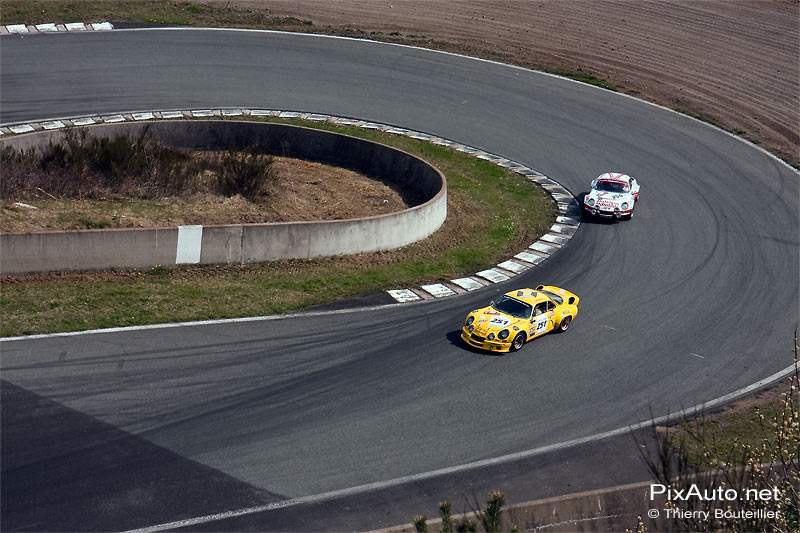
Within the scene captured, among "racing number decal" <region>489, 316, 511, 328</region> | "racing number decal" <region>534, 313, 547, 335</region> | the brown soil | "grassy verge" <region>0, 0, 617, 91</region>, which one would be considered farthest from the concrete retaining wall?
"grassy verge" <region>0, 0, 617, 91</region>

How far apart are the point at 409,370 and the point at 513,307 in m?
3.64

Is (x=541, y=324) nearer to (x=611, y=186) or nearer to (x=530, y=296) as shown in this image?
(x=530, y=296)

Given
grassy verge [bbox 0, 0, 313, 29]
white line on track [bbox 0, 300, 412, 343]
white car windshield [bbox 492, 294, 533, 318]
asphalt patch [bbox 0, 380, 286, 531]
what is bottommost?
asphalt patch [bbox 0, 380, 286, 531]

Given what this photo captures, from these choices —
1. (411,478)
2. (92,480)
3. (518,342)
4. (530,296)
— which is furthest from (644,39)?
(92,480)

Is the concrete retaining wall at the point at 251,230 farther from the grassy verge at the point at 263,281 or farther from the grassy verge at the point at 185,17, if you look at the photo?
the grassy verge at the point at 185,17

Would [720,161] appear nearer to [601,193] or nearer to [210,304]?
[601,193]

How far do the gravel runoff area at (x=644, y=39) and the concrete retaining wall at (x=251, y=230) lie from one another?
16964mm

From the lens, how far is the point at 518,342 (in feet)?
75.3

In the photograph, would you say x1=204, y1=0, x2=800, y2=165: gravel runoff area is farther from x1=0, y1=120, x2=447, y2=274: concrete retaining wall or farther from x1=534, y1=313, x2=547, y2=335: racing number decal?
x1=534, y1=313, x2=547, y2=335: racing number decal

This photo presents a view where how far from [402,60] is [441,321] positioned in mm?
26082

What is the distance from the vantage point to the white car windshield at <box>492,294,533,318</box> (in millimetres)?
23188

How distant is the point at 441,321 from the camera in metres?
24.2

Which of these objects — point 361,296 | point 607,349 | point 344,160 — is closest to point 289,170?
point 344,160

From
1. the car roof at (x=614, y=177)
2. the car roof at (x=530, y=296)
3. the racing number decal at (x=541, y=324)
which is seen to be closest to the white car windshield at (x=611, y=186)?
the car roof at (x=614, y=177)
